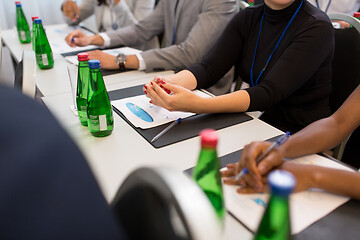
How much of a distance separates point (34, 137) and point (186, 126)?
2.43 ft

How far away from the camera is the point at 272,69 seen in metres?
1.13

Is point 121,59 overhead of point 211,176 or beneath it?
beneath

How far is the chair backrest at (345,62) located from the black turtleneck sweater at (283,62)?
5 cm

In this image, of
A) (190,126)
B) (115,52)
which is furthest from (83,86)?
(115,52)

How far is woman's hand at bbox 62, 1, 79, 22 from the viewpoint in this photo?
6.98 ft

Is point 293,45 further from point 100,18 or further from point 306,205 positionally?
point 100,18

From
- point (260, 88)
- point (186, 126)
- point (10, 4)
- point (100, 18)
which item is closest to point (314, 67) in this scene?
point (260, 88)

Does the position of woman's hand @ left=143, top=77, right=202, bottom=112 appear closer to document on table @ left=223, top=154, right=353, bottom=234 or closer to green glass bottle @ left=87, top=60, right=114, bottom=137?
green glass bottle @ left=87, top=60, right=114, bottom=137

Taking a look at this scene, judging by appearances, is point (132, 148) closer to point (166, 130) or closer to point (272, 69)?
point (166, 130)

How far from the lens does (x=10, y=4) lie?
9.43 ft

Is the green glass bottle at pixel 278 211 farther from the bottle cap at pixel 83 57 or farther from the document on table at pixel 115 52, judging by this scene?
the document on table at pixel 115 52

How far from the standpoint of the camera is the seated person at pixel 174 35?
4.79ft

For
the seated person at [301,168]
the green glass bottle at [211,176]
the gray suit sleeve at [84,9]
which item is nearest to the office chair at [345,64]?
the seated person at [301,168]

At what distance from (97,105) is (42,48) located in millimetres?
680
